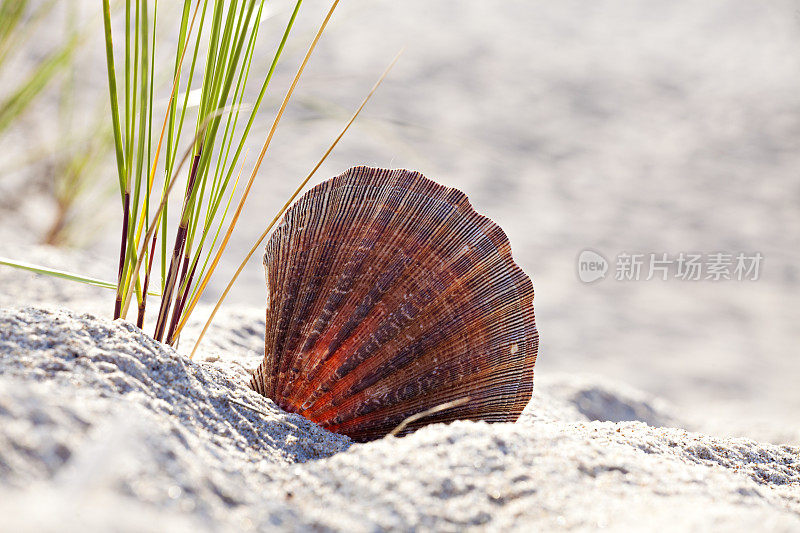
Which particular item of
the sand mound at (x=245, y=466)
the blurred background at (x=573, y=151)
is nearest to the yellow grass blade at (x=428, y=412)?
the sand mound at (x=245, y=466)

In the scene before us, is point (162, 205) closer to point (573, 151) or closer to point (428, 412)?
point (428, 412)

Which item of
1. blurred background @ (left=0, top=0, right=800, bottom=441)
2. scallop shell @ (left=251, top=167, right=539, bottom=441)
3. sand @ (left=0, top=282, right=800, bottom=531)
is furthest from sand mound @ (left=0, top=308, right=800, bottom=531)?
blurred background @ (left=0, top=0, right=800, bottom=441)

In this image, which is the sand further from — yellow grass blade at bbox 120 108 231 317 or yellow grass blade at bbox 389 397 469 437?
yellow grass blade at bbox 120 108 231 317

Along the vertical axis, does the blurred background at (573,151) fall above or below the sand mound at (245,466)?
above

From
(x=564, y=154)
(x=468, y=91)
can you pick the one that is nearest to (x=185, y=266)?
(x=564, y=154)

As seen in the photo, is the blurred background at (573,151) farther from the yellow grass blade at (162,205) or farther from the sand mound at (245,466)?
the sand mound at (245,466)
